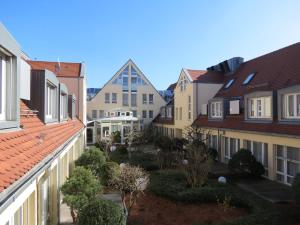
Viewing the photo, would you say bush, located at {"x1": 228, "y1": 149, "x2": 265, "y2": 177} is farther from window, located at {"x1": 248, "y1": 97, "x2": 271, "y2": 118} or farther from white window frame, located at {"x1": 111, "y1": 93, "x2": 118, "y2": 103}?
white window frame, located at {"x1": 111, "y1": 93, "x2": 118, "y2": 103}

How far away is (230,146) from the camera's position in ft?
76.3

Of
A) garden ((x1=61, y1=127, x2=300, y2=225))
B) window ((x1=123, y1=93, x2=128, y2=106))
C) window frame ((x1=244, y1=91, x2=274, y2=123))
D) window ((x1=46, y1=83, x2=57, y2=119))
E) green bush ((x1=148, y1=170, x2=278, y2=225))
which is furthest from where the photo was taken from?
window ((x1=123, y1=93, x2=128, y2=106))

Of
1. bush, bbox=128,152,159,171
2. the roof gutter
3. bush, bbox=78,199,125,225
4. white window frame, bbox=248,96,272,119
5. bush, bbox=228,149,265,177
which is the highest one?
white window frame, bbox=248,96,272,119

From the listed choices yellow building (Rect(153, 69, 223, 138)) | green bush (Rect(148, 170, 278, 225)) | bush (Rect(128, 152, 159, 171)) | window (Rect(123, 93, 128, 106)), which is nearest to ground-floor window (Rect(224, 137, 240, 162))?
bush (Rect(128, 152, 159, 171))

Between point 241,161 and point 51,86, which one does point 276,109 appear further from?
point 51,86

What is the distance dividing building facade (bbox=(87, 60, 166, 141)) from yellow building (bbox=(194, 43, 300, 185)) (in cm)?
1804

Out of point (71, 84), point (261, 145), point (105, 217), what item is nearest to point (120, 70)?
point (71, 84)

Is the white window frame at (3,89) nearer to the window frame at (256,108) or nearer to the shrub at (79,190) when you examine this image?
the shrub at (79,190)

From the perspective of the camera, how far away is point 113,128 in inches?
1634

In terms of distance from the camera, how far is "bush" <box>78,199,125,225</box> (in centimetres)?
707

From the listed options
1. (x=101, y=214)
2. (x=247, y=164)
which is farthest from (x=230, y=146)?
(x=101, y=214)

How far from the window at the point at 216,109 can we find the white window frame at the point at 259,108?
489cm

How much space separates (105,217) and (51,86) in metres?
6.20

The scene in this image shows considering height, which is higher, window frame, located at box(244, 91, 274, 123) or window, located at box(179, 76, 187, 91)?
window, located at box(179, 76, 187, 91)
